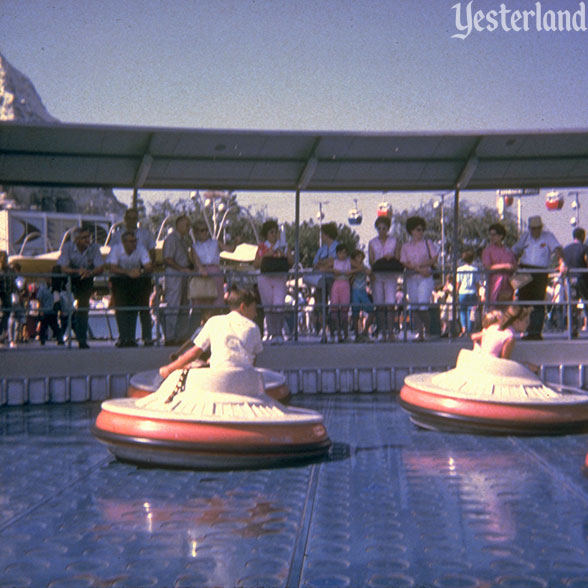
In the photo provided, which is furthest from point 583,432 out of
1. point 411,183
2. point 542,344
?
point 411,183

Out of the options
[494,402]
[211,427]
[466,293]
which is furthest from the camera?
[466,293]

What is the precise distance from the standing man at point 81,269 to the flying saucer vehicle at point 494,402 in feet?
14.6

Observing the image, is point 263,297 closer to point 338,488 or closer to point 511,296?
point 511,296

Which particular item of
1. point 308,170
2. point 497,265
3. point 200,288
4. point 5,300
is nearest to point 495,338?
point 497,265

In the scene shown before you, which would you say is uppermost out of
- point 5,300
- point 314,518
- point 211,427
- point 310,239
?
point 310,239

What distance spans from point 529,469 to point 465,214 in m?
62.7

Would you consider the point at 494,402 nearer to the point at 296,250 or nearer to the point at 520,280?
the point at 520,280

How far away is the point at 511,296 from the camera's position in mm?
13227

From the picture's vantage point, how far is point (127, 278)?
12.3 m

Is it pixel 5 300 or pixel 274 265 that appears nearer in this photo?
pixel 274 265

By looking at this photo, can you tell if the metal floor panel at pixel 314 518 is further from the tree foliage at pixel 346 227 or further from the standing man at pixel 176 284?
the tree foliage at pixel 346 227

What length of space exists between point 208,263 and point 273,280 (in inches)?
36.3

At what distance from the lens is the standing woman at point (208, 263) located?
1256 centimetres

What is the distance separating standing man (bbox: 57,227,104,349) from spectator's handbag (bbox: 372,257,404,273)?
3762 mm
